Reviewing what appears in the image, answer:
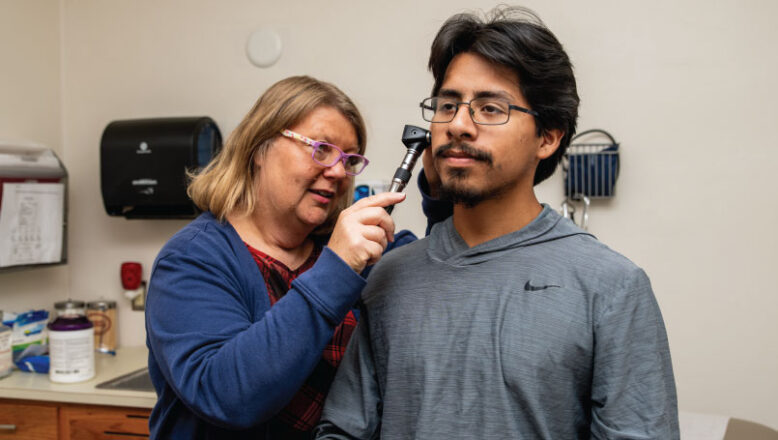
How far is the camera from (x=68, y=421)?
6.59ft

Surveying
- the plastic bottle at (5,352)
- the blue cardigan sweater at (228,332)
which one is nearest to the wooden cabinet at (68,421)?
the plastic bottle at (5,352)

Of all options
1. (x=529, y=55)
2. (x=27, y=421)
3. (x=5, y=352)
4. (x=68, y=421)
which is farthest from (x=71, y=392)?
(x=529, y=55)

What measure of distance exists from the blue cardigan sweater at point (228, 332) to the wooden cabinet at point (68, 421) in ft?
2.86

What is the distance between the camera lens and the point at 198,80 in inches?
96.7

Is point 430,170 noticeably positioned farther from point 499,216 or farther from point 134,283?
point 134,283

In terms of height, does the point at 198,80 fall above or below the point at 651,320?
above

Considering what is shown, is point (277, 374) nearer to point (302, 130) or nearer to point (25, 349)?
point (302, 130)

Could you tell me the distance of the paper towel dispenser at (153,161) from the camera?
2258mm

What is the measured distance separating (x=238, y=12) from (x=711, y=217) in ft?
5.99

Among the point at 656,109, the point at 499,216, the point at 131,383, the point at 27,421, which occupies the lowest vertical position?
the point at 27,421

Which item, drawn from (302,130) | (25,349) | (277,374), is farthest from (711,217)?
(25,349)

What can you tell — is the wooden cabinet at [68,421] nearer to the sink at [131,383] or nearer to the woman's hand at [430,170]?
the sink at [131,383]

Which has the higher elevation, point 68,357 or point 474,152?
point 474,152

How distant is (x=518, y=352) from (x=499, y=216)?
0.24 metres
